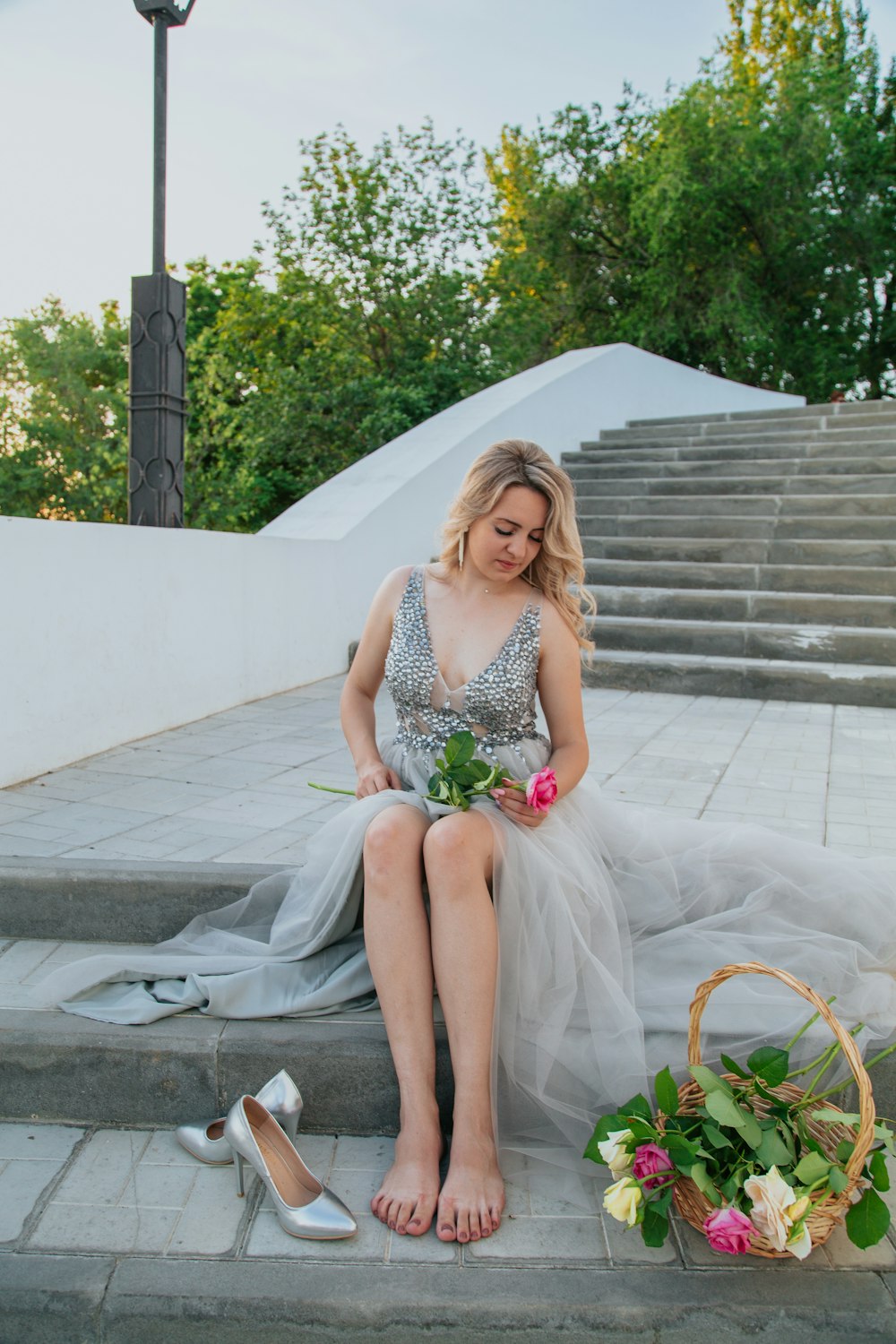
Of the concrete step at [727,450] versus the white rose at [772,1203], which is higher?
the concrete step at [727,450]

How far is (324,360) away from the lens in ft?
30.5

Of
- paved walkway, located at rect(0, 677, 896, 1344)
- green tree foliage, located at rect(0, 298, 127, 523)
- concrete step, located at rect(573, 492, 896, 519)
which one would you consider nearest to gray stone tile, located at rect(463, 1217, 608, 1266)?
paved walkway, located at rect(0, 677, 896, 1344)

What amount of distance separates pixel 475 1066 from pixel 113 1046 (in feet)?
2.59

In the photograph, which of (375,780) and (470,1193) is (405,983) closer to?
(470,1193)

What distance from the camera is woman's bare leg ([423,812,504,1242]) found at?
185 cm

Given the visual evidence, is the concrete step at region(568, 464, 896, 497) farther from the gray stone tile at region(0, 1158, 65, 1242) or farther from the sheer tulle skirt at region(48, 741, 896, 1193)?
the gray stone tile at region(0, 1158, 65, 1242)

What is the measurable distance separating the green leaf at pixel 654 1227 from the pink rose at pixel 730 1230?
8 centimetres

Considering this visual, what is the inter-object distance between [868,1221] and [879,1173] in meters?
0.08

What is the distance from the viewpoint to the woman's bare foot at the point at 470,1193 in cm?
179

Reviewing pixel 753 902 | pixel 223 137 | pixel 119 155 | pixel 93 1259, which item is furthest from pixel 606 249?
pixel 93 1259

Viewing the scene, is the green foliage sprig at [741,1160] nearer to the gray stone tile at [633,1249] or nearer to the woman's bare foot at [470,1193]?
the gray stone tile at [633,1249]

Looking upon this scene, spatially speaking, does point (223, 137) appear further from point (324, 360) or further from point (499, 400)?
point (499, 400)

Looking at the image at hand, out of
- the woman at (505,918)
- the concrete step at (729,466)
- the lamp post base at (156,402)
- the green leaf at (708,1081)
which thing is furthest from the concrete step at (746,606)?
the green leaf at (708,1081)

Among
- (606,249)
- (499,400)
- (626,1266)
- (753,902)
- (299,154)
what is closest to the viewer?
(626,1266)
